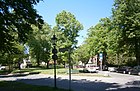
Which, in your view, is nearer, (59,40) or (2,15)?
(2,15)

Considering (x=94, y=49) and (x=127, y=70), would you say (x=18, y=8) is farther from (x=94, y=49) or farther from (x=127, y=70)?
(x=94, y=49)

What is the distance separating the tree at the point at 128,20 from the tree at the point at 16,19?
108 feet

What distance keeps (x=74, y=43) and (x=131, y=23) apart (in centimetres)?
2122

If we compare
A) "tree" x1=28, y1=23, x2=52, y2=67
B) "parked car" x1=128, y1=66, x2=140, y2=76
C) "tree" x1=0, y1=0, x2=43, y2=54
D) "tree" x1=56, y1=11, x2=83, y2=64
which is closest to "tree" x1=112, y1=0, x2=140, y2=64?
"parked car" x1=128, y1=66, x2=140, y2=76

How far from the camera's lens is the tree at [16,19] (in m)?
21.8

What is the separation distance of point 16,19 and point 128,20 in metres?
35.5

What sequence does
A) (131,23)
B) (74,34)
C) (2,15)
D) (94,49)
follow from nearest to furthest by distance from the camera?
1. (2,15)
2. (131,23)
3. (74,34)
4. (94,49)

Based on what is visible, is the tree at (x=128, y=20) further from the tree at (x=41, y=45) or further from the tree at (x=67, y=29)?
the tree at (x=41, y=45)

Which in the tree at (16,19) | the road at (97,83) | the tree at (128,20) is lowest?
the road at (97,83)

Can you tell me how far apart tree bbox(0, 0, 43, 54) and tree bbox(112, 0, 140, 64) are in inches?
1297

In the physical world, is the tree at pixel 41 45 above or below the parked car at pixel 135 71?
above

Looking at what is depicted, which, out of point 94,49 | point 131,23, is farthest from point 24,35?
point 94,49

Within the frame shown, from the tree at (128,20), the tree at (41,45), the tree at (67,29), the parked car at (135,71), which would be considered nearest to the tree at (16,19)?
the parked car at (135,71)

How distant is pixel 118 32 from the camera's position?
57.5 metres
